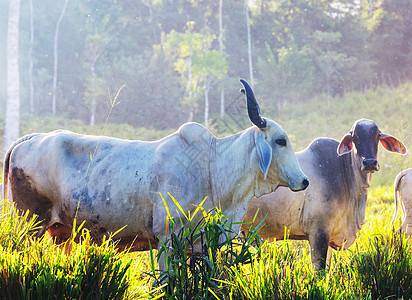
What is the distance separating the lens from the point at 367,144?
14.7ft

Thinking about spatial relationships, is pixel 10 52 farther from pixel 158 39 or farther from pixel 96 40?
pixel 158 39

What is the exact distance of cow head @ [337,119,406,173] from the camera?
4.34 meters

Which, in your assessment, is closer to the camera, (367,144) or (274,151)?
(274,151)

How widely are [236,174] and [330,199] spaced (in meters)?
1.46

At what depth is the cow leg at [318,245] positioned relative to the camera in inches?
173

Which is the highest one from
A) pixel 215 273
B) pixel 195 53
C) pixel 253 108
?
pixel 195 53

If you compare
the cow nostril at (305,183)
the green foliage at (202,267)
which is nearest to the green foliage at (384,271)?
the cow nostril at (305,183)

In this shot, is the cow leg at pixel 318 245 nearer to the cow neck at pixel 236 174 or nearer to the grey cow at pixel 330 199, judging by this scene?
the grey cow at pixel 330 199

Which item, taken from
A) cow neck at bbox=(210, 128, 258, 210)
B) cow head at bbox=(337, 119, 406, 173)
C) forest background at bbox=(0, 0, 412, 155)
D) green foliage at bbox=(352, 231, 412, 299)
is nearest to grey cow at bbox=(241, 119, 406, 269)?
cow head at bbox=(337, 119, 406, 173)

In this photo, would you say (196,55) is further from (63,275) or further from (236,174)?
(63,275)

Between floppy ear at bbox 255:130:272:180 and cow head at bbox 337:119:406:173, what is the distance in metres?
1.36

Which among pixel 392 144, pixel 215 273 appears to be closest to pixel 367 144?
pixel 392 144

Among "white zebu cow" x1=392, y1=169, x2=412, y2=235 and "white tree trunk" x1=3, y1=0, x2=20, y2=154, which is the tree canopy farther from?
"white zebu cow" x1=392, y1=169, x2=412, y2=235

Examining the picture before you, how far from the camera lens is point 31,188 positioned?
11.8 feet
